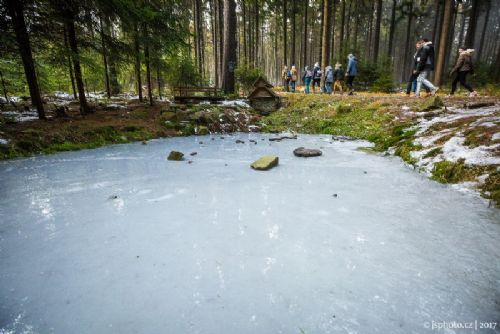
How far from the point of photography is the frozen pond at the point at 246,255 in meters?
2.06

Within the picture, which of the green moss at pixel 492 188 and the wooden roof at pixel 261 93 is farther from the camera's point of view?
the wooden roof at pixel 261 93

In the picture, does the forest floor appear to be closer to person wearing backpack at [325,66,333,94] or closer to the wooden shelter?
the wooden shelter

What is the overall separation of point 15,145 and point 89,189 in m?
4.24

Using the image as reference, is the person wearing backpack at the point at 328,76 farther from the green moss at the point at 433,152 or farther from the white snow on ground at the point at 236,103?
the green moss at the point at 433,152

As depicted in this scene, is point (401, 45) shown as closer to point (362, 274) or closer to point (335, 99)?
point (335, 99)

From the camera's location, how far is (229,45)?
1566cm

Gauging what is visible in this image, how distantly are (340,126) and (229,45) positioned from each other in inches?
354

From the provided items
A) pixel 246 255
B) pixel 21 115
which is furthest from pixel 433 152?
pixel 21 115

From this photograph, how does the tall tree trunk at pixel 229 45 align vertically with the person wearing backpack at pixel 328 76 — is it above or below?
above

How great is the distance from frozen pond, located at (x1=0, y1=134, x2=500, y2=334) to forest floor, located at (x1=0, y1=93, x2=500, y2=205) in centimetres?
77

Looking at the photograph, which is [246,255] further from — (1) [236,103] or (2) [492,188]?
(1) [236,103]

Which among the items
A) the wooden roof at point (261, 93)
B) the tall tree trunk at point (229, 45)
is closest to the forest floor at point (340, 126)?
the wooden roof at point (261, 93)

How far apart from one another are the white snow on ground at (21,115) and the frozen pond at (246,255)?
5.58 metres

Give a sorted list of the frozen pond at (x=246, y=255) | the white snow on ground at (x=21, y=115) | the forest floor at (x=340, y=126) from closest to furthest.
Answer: the frozen pond at (x=246, y=255) → the forest floor at (x=340, y=126) → the white snow on ground at (x=21, y=115)
